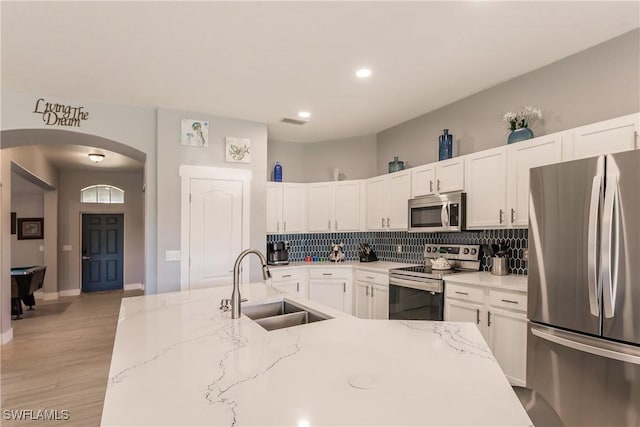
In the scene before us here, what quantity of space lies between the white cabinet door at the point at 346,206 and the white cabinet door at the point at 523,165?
2173mm

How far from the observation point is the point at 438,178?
3.66 metres

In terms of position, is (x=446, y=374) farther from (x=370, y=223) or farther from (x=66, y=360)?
(x=66, y=360)

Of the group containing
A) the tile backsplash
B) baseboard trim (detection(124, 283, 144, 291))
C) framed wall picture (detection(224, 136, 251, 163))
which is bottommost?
baseboard trim (detection(124, 283, 144, 291))

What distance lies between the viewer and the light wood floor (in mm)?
2881

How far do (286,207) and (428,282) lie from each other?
2.29 m

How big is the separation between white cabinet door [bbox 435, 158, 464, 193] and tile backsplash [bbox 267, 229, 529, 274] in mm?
564

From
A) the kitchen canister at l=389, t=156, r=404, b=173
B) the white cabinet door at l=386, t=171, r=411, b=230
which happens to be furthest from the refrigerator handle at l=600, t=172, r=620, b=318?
the kitchen canister at l=389, t=156, r=404, b=173

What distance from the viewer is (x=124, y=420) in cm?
92

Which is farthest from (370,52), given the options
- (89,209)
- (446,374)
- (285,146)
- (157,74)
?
(89,209)

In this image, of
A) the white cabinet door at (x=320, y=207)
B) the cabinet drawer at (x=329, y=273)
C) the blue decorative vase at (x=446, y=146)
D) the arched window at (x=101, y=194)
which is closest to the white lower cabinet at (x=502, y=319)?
the blue decorative vase at (x=446, y=146)

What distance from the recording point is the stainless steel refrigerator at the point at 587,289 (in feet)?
5.84

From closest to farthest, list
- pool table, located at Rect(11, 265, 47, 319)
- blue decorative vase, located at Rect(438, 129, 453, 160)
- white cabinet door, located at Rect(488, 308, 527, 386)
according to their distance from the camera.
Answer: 1. white cabinet door, located at Rect(488, 308, 527, 386)
2. blue decorative vase, located at Rect(438, 129, 453, 160)
3. pool table, located at Rect(11, 265, 47, 319)

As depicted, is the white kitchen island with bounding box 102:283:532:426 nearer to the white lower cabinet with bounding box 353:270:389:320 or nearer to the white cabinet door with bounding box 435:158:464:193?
the white cabinet door with bounding box 435:158:464:193

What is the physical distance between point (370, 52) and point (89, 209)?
8.06 m
